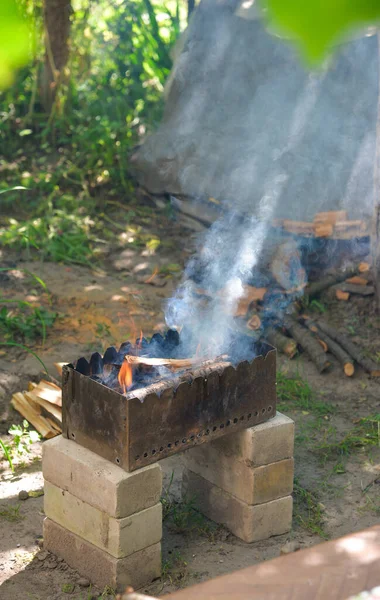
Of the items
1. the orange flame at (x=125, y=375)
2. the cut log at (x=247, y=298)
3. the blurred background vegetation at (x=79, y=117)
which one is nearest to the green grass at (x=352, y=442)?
the cut log at (x=247, y=298)

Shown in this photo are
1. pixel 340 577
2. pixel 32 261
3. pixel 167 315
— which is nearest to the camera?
pixel 340 577

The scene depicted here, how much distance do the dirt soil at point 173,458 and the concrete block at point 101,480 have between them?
0.45m

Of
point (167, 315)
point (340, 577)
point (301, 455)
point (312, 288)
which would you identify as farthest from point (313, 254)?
point (340, 577)

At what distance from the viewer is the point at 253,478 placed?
4.00 m

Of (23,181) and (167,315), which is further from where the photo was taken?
(23,181)

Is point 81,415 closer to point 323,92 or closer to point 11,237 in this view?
point 11,237

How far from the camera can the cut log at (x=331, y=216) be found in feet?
22.3

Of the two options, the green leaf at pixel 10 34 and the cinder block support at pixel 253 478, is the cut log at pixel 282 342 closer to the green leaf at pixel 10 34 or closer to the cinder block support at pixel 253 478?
the cinder block support at pixel 253 478

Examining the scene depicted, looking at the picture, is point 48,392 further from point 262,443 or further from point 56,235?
point 56,235

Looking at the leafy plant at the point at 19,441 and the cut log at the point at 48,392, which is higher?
the cut log at the point at 48,392

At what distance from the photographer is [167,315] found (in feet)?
20.8

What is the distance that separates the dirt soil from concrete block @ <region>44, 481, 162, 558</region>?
24cm

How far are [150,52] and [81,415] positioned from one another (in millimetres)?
7171

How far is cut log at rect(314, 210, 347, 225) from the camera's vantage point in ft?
22.3
